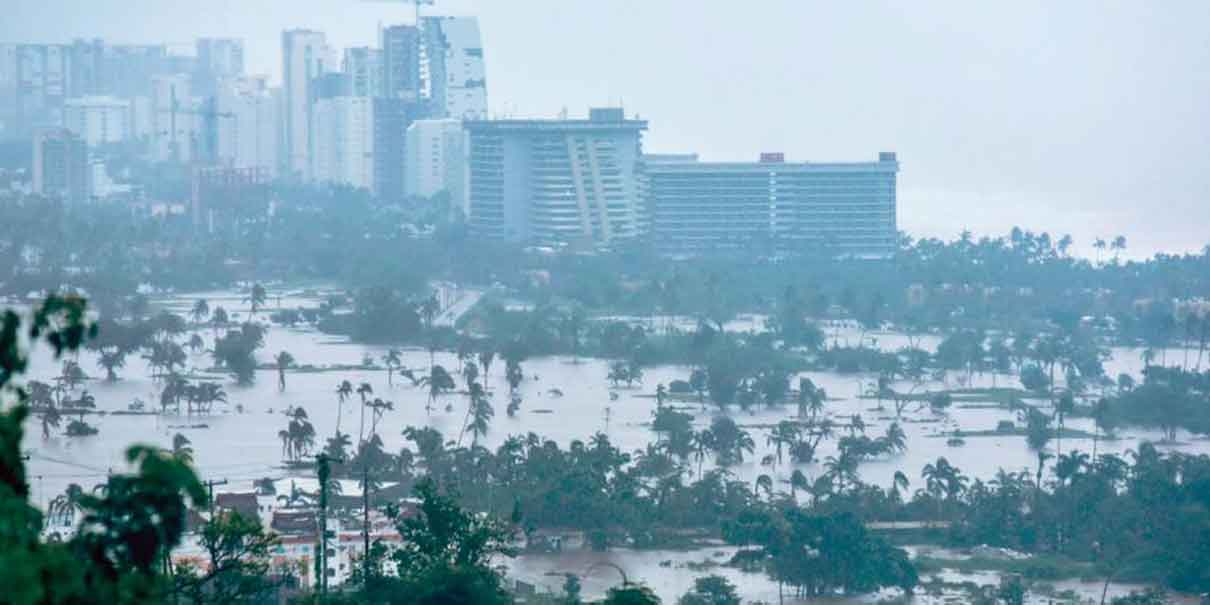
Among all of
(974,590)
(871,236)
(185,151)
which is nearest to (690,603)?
(974,590)

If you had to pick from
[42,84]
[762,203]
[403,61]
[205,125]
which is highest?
[42,84]

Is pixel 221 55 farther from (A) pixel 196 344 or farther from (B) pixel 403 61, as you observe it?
(A) pixel 196 344

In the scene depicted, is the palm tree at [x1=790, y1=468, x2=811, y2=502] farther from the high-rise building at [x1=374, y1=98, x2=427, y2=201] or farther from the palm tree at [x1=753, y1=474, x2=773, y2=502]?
the high-rise building at [x1=374, y1=98, x2=427, y2=201]

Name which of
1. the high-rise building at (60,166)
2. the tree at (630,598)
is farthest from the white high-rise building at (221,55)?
the tree at (630,598)

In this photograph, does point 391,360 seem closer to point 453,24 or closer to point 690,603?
point 690,603

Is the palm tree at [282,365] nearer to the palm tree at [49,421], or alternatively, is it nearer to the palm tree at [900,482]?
the palm tree at [49,421]

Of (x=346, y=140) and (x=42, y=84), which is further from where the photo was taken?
(x=42, y=84)

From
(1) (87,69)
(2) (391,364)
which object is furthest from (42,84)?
(2) (391,364)
